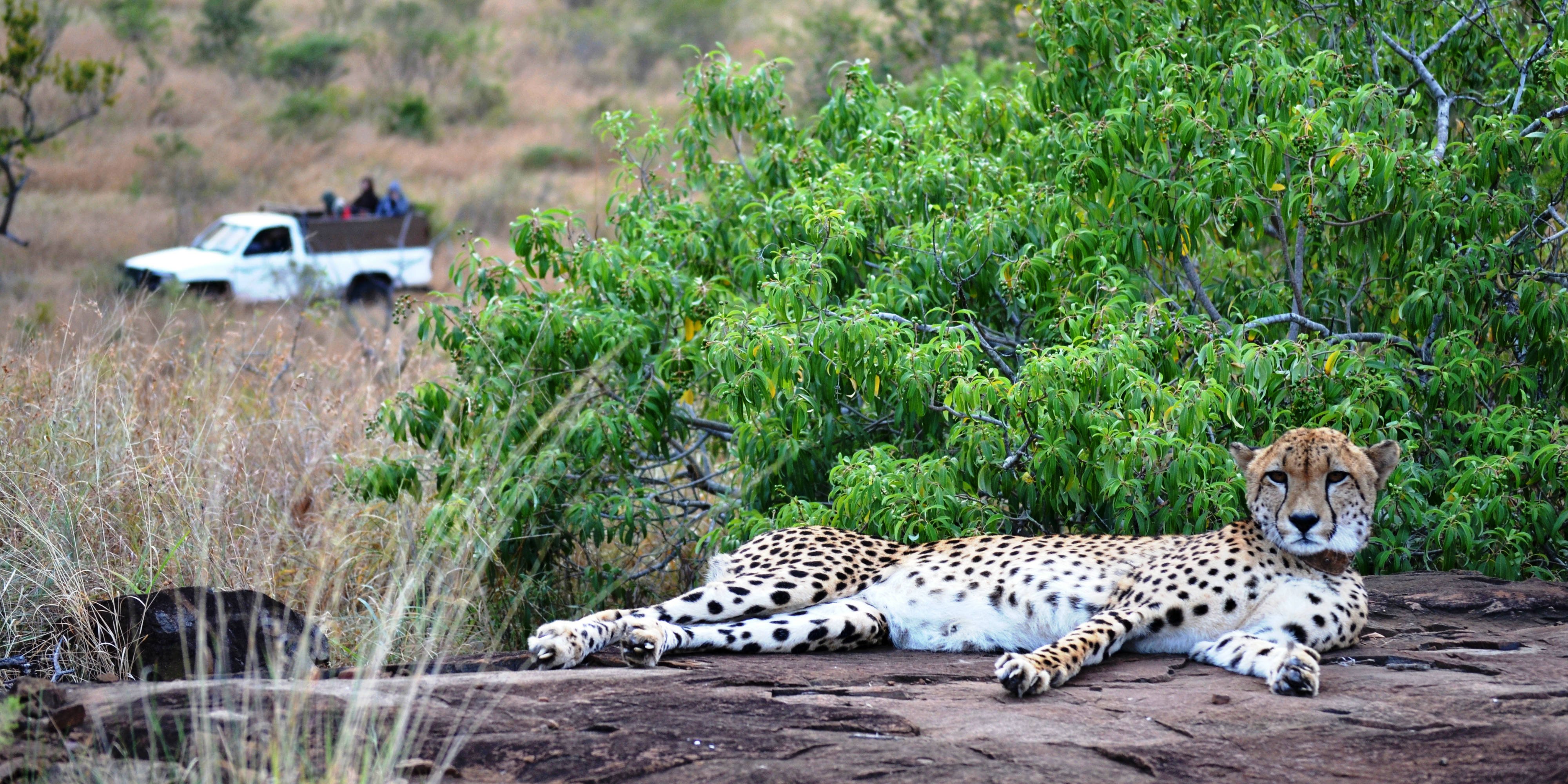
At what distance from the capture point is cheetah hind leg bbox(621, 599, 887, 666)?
4.05 meters

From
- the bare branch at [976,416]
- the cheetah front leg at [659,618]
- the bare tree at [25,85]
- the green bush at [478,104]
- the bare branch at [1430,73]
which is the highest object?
the green bush at [478,104]

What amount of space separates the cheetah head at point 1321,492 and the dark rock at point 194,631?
10.3 ft

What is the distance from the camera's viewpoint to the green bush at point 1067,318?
511cm

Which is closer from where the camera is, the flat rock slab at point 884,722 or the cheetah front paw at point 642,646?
the flat rock slab at point 884,722

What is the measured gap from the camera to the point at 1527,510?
5.23 metres

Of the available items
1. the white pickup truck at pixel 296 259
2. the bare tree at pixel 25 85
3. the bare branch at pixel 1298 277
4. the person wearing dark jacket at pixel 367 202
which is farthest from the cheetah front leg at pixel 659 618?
the person wearing dark jacket at pixel 367 202

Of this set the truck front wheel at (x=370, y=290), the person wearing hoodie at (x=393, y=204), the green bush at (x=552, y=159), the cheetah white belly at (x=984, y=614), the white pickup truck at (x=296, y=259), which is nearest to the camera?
the cheetah white belly at (x=984, y=614)

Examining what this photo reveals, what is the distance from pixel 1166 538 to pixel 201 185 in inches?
894

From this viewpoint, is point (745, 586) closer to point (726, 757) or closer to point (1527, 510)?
point (726, 757)

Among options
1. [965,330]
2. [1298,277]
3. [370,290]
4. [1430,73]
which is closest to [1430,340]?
[1298,277]

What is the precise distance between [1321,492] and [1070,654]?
3.43ft

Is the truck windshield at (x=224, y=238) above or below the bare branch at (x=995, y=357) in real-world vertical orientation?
above

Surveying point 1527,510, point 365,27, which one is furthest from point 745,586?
point 365,27

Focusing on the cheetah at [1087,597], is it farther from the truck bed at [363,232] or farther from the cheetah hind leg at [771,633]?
the truck bed at [363,232]
